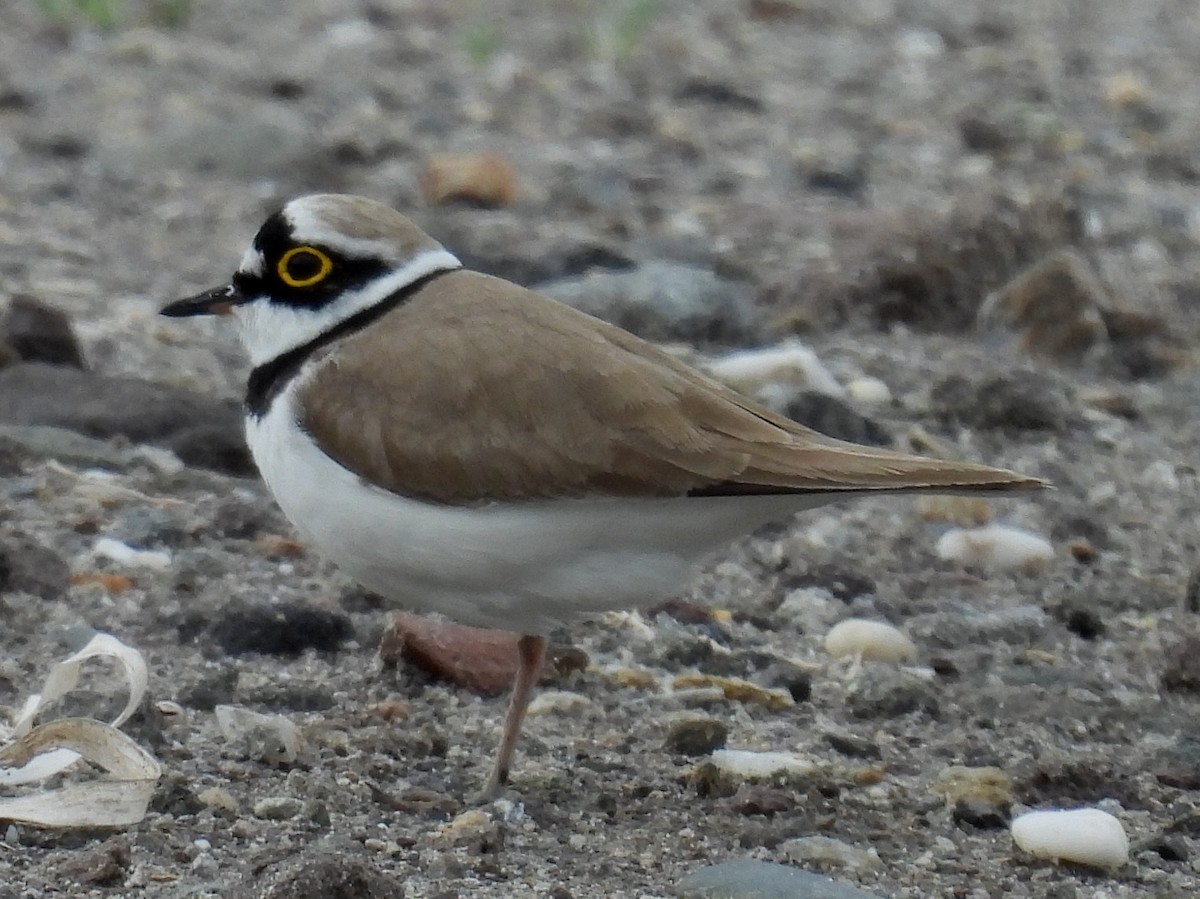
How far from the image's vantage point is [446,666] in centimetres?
475

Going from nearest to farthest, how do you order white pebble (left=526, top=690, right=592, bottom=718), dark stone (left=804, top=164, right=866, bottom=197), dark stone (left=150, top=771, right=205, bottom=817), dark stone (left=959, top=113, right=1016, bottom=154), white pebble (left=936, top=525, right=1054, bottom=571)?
dark stone (left=150, top=771, right=205, bottom=817) < white pebble (left=526, top=690, right=592, bottom=718) < white pebble (left=936, top=525, right=1054, bottom=571) < dark stone (left=804, top=164, right=866, bottom=197) < dark stone (left=959, top=113, right=1016, bottom=154)

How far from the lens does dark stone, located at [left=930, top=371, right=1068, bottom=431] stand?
Answer: 651cm

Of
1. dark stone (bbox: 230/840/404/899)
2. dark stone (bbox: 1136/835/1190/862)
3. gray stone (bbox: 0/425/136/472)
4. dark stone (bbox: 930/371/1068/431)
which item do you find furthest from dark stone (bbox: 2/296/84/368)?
dark stone (bbox: 1136/835/1190/862)

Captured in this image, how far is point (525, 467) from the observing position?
3.94 meters

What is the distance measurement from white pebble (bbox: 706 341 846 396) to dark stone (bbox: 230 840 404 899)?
3122 millimetres

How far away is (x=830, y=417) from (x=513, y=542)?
2.47 metres

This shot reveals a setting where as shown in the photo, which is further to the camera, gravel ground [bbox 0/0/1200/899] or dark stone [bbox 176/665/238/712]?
dark stone [bbox 176/665/238/712]

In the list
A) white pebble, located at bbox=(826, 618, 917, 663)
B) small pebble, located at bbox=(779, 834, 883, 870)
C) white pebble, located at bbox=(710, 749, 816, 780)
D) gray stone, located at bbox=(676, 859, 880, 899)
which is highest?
white pebble, located at bbox=(826, 618, 917, 663)

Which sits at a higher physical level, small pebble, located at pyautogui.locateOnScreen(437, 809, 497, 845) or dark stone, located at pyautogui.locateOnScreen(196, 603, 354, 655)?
dark stone, located at pyautogui.locateOnScreen(196, 603, 354, 655)

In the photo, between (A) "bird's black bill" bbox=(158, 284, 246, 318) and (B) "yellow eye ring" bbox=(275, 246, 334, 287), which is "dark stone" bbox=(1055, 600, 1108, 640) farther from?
(A) "bird's black bill" bbox=(158, 284, 246, 318)

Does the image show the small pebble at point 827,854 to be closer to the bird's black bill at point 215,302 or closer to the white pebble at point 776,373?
the bird's black bill at point 215,302

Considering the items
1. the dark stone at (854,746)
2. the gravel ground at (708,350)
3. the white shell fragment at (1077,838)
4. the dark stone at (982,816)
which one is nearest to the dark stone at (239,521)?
the gravel ground at (708,350)

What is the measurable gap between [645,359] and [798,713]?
1000mm

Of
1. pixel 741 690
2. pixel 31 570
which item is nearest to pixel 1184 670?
pixel 741 690
